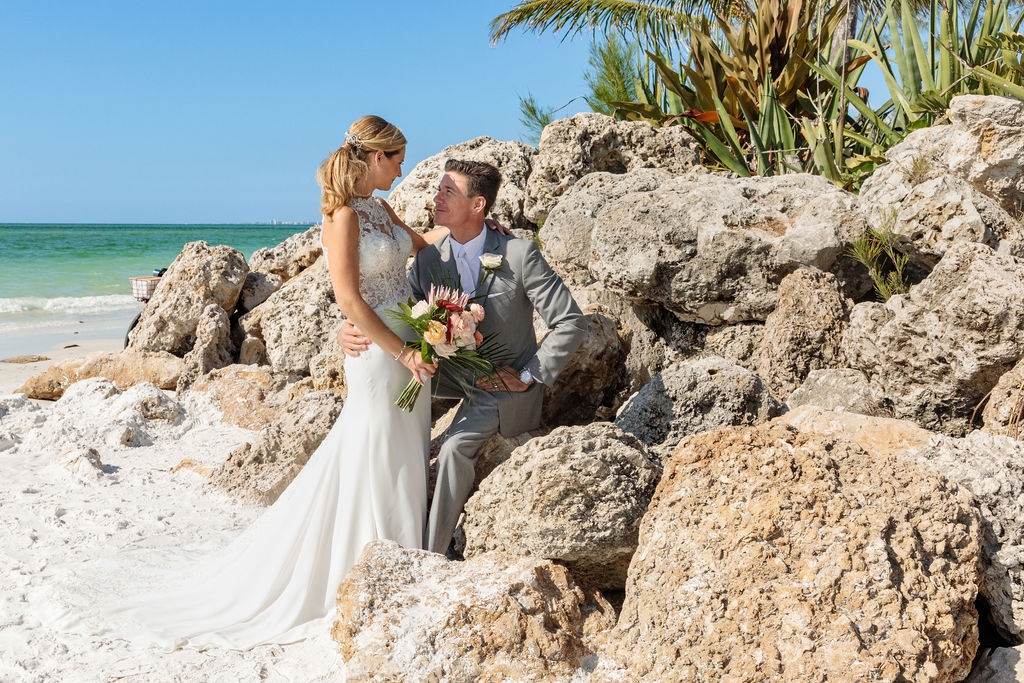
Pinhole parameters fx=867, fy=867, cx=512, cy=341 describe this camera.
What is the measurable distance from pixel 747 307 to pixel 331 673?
3514 millimetres

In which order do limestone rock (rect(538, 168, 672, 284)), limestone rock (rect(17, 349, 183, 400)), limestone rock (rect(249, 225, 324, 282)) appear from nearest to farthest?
limestone rock (rect(538, 168, 672, 284))
limestone rock (rect(17, 349, 183, 400))
limestone rock (rect(249, 225, 324, 282))

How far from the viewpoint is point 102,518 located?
16.7 ft

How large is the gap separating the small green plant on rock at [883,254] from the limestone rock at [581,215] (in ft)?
4.79

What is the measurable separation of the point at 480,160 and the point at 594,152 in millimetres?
1014

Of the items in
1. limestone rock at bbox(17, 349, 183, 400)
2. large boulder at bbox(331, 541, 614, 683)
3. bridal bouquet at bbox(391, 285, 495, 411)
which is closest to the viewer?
large boulder at bbox(331, 541, 614, 683)

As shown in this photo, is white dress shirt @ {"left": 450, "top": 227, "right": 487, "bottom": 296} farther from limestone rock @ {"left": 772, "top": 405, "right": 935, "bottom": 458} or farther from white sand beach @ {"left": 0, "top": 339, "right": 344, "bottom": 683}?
white sand beach @ {"left": 0, "top": 339, "right": 344, "bottom": 683}

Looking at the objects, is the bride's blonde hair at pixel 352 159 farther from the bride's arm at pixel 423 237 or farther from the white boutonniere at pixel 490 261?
the white boutonniere at pixel 490 261

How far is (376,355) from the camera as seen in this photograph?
13.1 ft

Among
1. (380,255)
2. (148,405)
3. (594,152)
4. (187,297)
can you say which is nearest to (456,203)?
(380,255)

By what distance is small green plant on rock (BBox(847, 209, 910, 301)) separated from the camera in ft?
17.3

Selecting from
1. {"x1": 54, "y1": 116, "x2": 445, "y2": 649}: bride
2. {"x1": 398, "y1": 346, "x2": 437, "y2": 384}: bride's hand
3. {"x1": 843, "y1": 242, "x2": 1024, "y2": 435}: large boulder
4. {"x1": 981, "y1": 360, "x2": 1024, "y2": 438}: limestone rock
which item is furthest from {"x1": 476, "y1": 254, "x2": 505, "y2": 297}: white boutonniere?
{"x1": 981, "y1": 360, "x2": 1024, "y2": 438}: limestone rock

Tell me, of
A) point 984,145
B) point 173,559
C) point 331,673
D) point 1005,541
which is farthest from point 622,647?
point 984,145

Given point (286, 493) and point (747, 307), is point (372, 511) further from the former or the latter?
point (747, 307)

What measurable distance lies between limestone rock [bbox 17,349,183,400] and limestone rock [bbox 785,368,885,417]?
18.6 feet
